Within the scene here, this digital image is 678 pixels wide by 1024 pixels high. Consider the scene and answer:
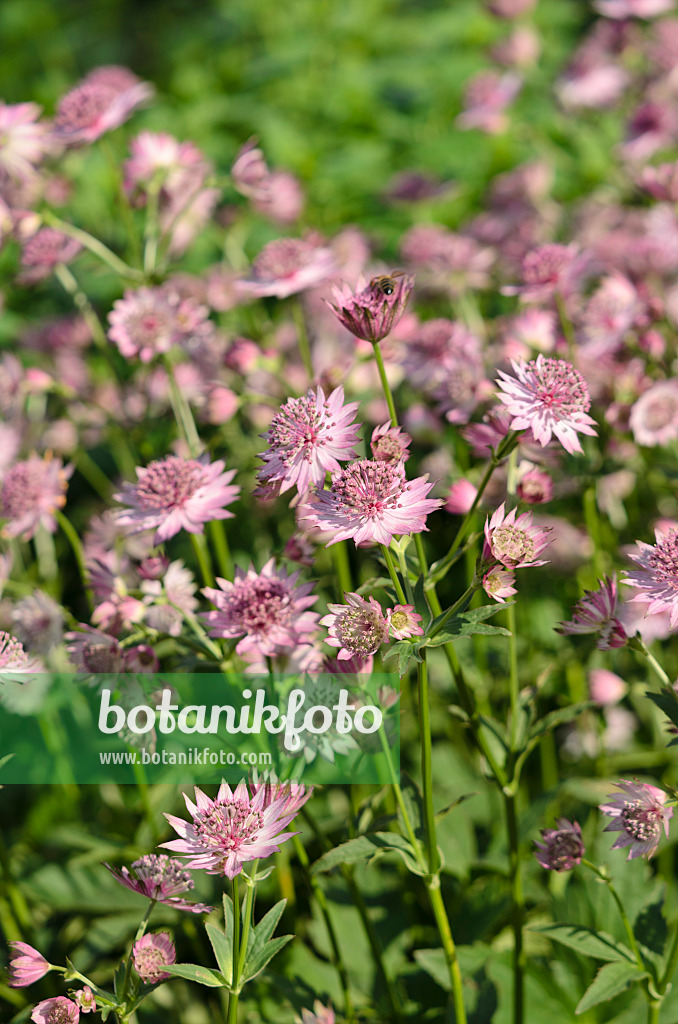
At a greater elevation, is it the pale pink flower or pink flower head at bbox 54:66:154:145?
pink flower head at bbox 54:66:154:145

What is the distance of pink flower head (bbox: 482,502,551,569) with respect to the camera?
47.3 inches

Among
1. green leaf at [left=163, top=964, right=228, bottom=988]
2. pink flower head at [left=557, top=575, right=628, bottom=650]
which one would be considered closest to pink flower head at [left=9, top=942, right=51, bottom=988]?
green leaf at [left=163, top=964, right=228, bottom=988]

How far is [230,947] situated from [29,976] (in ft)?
0.91

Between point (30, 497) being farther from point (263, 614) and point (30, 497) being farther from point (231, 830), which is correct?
point (231, 830)

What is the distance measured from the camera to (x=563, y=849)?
1317mm

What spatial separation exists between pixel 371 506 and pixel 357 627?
16 centimetres

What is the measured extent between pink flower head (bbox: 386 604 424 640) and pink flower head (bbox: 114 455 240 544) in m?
0.42

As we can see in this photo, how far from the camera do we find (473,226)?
283 centimetres

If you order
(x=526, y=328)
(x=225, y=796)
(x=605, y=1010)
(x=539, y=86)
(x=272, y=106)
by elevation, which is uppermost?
(x=272, y=106)

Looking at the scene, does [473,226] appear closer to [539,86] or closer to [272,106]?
[539,86]

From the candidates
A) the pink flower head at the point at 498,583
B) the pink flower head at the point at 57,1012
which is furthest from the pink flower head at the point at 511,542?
the pink flower head at the point at 57,1012

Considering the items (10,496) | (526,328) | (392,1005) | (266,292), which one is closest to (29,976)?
(392,1005)

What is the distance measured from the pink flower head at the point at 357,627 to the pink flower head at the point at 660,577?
377 mm

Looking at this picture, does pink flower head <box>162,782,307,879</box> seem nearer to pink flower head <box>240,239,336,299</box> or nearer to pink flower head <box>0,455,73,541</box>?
pink flower head <box>0,455,73,541</box>
